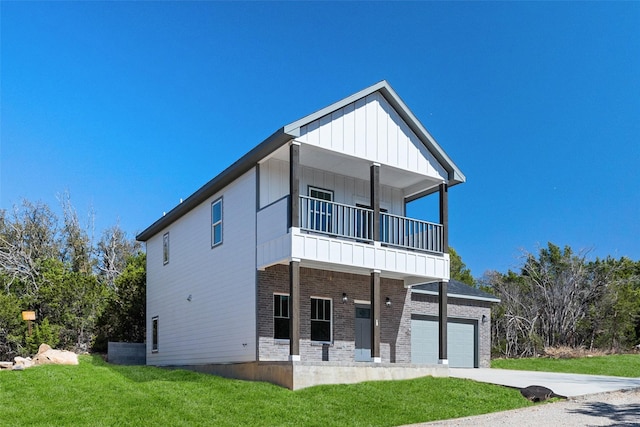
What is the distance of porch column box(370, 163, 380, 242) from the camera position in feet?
55.3

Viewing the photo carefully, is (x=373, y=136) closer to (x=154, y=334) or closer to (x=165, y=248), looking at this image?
(x=165, y=248)

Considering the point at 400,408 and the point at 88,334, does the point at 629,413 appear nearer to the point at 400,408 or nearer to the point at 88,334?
the point at 400,408

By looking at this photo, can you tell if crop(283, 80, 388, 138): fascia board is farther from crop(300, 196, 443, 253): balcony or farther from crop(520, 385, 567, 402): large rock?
crop(520, 385, 567, 402): large rock

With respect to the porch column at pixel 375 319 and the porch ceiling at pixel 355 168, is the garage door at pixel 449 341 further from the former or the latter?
the porch column at pixel 375 319

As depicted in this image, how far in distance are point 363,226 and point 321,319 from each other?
2.87m

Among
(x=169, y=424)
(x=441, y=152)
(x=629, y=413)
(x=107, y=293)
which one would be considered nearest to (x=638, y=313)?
(x=441, y=152)

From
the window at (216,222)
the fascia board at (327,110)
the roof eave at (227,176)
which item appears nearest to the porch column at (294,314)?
the roof eave at (227,176)

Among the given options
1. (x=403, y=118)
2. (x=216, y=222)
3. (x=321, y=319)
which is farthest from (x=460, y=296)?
(x=216, y=222)

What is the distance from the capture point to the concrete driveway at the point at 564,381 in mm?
15570

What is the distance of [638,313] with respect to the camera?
33.2 m

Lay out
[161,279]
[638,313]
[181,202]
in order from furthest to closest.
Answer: [638,313] < [161,279] < [181,202]

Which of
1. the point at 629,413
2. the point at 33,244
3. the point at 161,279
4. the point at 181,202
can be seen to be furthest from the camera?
the point at 33,244

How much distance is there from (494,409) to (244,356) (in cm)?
655

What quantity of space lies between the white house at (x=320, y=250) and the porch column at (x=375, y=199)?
1.2 inches
